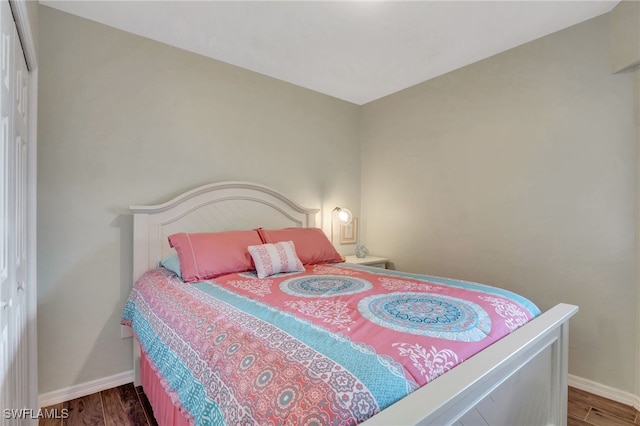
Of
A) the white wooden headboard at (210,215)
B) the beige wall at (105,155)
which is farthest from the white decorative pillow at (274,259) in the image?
the beige wall at (105,155)

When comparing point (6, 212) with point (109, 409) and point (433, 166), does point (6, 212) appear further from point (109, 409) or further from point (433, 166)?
point (433, 166)

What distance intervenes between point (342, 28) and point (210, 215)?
168 centimetres

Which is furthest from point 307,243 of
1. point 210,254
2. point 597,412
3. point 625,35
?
point 625,35

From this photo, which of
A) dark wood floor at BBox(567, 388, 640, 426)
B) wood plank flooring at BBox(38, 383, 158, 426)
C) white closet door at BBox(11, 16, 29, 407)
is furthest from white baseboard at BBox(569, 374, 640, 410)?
white closet door at BBox(11, 16, 29, 407)

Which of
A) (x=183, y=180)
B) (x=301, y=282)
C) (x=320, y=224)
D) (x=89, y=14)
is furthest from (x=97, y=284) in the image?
(x=320, y=224)

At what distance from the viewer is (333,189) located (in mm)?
3453

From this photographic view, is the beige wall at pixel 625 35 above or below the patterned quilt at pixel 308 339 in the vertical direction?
above

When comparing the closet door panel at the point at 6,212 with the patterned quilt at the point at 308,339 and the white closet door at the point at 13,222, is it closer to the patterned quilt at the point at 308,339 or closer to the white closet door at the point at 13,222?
the white closet door at the point at 13,222

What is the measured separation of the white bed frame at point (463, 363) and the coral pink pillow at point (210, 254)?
0.87ft

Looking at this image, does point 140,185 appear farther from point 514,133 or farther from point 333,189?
point 514,133

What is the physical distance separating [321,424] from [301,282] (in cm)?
120

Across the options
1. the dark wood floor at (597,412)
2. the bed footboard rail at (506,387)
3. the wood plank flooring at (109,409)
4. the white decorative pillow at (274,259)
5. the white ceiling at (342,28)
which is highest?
the white ceiling at (342,28)

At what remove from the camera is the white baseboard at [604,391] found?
1.97 m

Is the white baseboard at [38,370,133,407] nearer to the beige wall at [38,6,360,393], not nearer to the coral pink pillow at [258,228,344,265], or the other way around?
the beige wall at [38,6,360,393]
